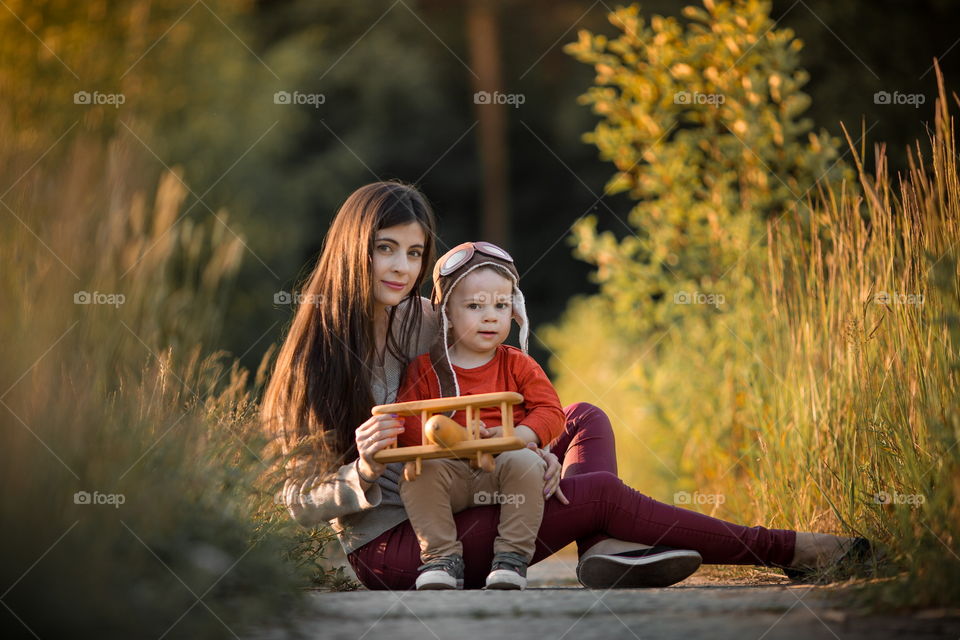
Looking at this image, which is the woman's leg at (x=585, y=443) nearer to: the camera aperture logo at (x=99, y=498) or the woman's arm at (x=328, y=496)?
the woman's arm at (x=328, y=496)

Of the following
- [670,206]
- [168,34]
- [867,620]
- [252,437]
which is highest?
[168,34]

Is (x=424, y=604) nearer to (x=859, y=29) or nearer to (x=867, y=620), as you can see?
(x=867, y=620)

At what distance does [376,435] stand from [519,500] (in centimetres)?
42

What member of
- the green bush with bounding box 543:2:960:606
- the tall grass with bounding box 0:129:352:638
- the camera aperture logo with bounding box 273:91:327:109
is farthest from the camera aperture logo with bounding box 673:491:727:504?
the camera aperture logo with bounding box 273:91:327:109

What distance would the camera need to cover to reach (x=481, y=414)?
2857 millimetres

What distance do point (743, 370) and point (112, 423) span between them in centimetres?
257

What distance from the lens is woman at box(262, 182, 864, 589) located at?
8.73 ft

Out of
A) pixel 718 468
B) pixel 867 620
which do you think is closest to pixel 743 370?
pixel 718 468

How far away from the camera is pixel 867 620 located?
196cm

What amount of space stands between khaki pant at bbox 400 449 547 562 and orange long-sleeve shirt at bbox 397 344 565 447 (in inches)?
6.7

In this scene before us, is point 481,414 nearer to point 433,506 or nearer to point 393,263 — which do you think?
point 433,506

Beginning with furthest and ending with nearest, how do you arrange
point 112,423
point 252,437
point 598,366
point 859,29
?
point 598,366
point 859,29
point 252,437
point 112,423

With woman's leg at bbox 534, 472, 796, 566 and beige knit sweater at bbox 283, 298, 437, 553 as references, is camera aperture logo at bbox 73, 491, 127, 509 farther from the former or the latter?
woman's leg at bbox 534, 472, 796, 566

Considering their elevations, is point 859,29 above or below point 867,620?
above
